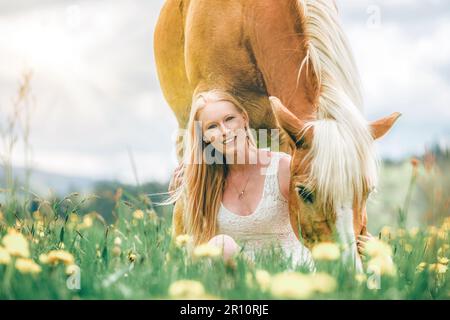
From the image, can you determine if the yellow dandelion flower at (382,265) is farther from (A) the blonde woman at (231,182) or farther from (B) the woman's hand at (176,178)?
(B) the woman's hand at (176,178)

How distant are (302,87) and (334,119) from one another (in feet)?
1.01

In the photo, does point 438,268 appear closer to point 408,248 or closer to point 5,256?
point 408,248

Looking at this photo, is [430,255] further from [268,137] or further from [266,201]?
[268,137]

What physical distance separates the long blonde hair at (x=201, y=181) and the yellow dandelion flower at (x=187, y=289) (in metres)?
0.87

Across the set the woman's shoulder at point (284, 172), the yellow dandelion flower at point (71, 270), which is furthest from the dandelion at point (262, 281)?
the woman's shoulder at point (284, 172)

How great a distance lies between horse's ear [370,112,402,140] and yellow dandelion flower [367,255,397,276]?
0.56 meters

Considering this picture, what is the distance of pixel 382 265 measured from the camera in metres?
1.70

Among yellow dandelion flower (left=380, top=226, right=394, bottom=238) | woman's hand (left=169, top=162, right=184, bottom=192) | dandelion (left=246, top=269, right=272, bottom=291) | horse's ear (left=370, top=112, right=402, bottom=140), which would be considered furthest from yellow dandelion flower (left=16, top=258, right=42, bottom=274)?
yellow dandelion flower (left=380, top=226, right=394, bottom=238)

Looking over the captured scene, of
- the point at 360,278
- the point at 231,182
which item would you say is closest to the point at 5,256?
the point at 360,278

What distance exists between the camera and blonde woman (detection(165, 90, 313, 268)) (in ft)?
7.82

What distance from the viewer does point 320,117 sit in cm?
215

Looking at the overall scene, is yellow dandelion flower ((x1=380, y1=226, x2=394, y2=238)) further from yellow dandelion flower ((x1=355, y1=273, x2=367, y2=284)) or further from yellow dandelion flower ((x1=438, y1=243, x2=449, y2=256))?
yellow dandelion flower ((x1=355, y1=273, x2=367, y2=284))

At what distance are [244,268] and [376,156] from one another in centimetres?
67

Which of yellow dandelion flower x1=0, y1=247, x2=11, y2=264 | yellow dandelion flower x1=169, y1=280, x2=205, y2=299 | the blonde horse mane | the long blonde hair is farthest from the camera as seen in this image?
the long blonde hair
